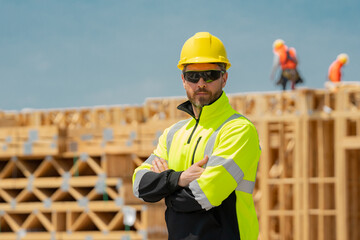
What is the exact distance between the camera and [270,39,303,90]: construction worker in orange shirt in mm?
13984

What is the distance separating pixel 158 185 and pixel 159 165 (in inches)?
6.7

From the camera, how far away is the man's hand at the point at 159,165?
322 centimetres

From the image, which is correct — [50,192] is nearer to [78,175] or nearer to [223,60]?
[78,175]

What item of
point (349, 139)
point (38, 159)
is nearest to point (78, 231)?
point (38, 159)

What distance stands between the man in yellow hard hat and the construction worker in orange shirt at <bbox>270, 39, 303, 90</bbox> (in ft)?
36.1

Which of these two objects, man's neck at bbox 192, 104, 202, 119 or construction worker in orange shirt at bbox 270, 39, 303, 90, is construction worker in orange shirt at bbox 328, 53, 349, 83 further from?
man's neck at bbox 192, 104, 202, 119

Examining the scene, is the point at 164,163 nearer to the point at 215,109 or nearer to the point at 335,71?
the point at 215,109

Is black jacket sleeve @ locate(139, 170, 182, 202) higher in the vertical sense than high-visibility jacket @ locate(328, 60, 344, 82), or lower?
lower

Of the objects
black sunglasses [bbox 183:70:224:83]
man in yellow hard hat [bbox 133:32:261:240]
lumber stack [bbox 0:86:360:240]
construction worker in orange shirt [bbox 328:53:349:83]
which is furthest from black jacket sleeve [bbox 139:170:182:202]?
construction worker in orange shirt [bbox 328:53:349:83]

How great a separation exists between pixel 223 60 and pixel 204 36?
16cm

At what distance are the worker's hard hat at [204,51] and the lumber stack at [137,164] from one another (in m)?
8.37

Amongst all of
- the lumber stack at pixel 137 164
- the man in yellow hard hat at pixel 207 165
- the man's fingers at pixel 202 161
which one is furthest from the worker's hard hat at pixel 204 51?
the lumber stack at pixel 137 164

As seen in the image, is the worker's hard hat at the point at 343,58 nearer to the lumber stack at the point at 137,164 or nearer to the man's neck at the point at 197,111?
the lumber stack at the point at 137,164

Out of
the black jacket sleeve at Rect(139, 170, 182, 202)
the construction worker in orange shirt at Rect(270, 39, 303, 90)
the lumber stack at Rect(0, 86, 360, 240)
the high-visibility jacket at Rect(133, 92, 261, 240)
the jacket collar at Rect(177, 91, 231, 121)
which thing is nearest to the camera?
the high-visibility jacket at Rect(133, 92, 261, 240)
